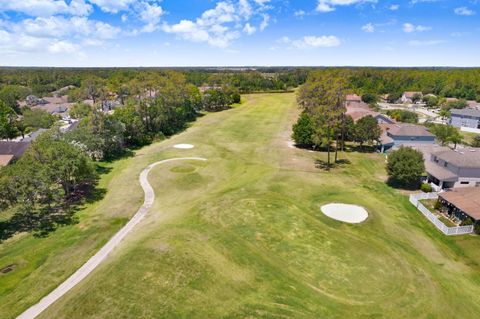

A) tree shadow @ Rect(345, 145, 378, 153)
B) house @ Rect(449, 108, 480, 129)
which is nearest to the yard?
tree shadow @ Rect(345, 145, 378, 153)

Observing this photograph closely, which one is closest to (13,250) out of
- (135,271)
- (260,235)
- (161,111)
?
(135,271)

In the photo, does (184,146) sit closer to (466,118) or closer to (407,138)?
(407,138)

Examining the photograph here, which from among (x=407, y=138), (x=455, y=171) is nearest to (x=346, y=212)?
(x=455, y=171)

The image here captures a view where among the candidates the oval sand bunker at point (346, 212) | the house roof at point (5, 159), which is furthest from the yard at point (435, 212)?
the house roof at point (5, 159)

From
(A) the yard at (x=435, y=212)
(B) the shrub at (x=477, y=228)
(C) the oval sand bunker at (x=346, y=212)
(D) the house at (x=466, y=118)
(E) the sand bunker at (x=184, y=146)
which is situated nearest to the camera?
(B) the shrub at (x=477, y=228)

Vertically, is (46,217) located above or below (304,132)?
below

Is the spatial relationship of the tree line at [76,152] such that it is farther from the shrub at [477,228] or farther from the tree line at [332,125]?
the shrub at [477,228]

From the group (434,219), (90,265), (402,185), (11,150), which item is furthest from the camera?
(11,150)
